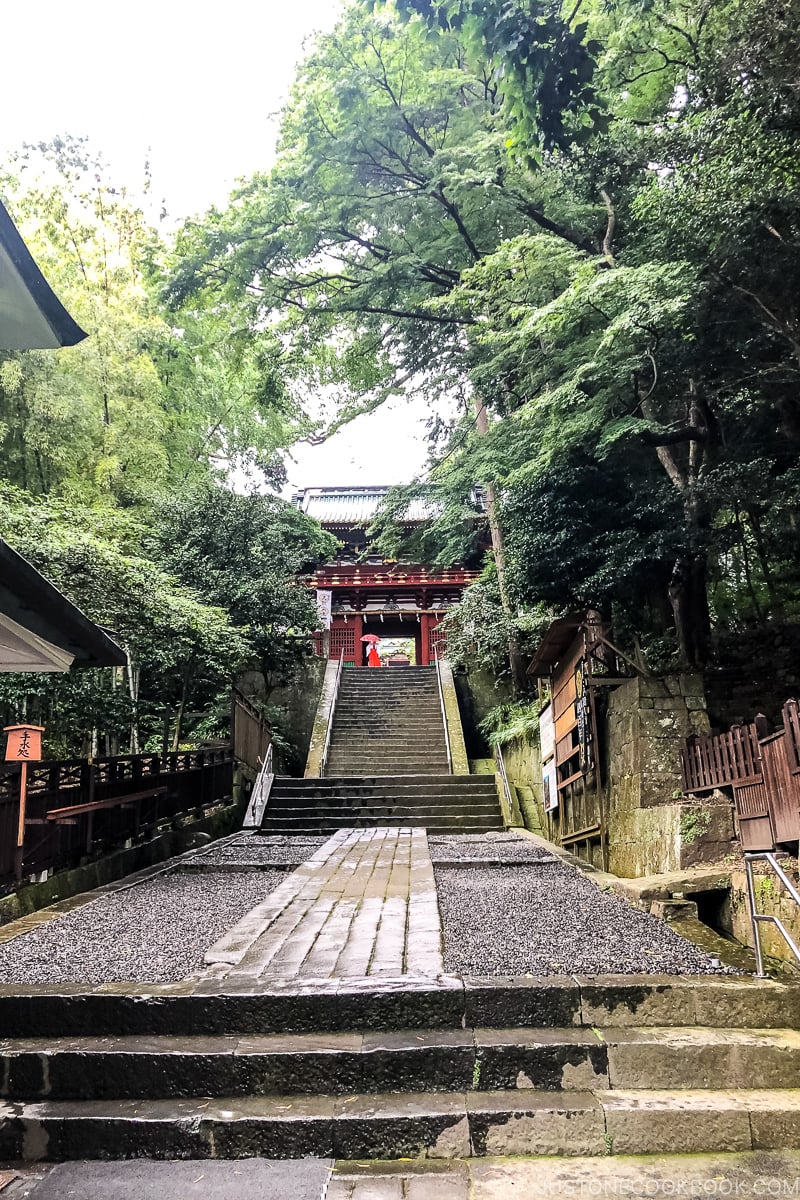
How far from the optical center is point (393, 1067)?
8.86ft

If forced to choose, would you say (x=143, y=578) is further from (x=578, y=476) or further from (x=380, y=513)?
(x=380, y=513)

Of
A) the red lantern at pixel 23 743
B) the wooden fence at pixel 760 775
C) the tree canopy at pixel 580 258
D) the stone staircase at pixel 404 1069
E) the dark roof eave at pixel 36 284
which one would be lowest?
the stone staircase at pixel 404 1069

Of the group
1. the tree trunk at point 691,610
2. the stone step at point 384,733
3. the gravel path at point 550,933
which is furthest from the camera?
the stone step at point 384,733

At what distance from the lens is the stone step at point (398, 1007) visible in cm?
295

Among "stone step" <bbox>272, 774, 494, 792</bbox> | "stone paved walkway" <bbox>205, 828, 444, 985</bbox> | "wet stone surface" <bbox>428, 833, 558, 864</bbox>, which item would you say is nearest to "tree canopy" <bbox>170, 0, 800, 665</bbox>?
"wet stone surface" <bbox>428, 833, 558, 864</bbox>

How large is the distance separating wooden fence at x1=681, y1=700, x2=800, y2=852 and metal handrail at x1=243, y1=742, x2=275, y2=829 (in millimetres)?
6607

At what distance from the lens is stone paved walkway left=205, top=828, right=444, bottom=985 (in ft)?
11.0

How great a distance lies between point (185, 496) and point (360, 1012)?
13.3m

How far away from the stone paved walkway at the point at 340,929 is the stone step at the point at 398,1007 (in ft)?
0.73

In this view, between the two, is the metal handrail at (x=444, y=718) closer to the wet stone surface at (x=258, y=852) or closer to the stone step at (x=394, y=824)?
the stone step at (x=394, y=824)

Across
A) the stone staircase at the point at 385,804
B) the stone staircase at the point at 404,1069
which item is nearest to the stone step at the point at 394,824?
the stone staircase at the point at 385,804

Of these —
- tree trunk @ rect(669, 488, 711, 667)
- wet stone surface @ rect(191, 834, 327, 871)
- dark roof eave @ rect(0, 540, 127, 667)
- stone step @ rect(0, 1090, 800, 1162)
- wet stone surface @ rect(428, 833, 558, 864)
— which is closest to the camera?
stone step @ rect(0, 1090, 800, 1162)

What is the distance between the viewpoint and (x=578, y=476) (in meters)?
8.35

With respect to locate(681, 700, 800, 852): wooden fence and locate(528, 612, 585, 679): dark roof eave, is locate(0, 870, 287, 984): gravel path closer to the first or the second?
locate(681, 700, 800, 852): wooden fence
